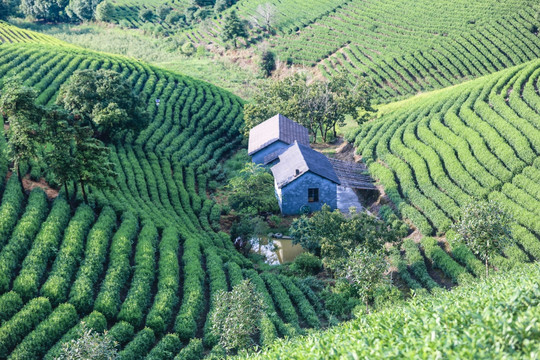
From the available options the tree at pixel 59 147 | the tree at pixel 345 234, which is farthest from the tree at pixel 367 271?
the tree at pixel 59 147

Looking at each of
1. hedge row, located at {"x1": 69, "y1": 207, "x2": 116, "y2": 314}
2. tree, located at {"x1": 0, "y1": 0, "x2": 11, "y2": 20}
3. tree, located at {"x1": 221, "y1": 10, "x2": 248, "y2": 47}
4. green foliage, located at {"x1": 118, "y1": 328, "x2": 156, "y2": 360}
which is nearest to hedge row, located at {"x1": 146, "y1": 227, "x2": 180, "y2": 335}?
green foliage, located at {"x1": 118, "y1": 328, "x2": 156, "y2": 360}

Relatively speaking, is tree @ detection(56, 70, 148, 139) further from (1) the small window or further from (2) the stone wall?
(1) the small window

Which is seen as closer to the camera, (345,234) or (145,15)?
(345,234)

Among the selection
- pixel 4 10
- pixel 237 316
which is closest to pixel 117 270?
pixel 237 316

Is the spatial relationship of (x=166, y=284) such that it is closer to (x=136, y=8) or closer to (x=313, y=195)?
(x=313, y=195)

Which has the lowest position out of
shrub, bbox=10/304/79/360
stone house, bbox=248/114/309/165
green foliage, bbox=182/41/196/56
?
shrub, bbox=10/304/79/360
